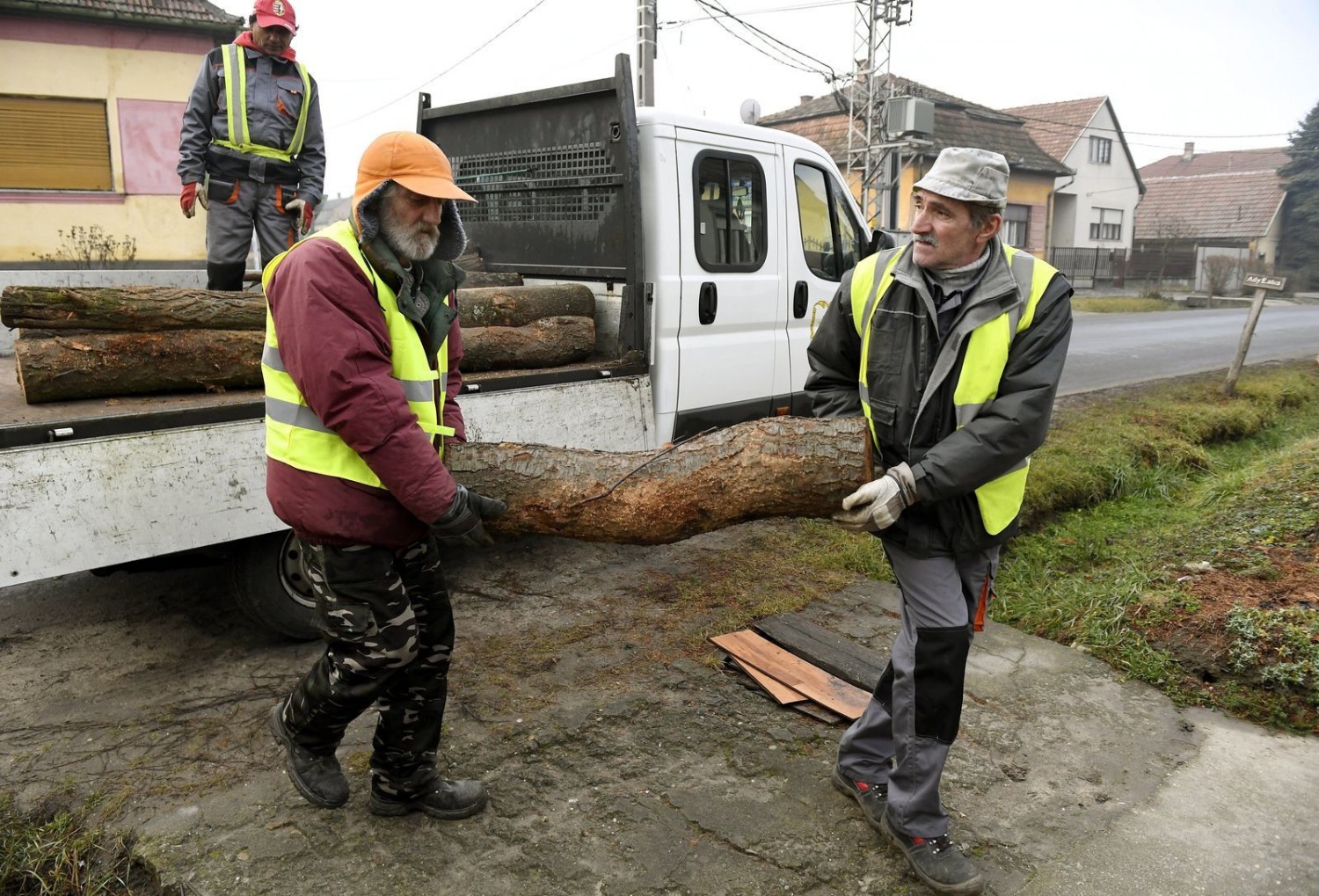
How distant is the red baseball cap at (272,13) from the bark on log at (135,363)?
1.73 m

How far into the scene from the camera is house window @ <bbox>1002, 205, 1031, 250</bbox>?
37.4 metres

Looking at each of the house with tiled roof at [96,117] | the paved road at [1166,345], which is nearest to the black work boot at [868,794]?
the paved road at [1166,345]

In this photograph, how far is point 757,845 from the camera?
110 inches

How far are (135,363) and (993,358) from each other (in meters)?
3.09

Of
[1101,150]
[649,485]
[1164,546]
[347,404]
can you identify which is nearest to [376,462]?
[347,404]

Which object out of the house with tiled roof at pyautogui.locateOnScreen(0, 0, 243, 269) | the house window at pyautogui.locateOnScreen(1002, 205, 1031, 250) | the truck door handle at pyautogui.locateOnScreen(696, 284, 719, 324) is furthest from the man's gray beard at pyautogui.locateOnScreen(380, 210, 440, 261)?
the house window at pyautogui.locateOnScreen(1002, 205, 1031, 250)

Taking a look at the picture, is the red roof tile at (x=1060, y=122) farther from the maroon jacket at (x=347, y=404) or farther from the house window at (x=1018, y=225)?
the maroon jacket at (x=347, y=404)

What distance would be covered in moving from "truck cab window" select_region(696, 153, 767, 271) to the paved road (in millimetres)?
6282

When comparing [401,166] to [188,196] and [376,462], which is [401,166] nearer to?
[376,462]

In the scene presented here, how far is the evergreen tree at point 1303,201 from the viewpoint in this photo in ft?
149

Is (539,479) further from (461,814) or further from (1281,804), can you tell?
(1281,804)

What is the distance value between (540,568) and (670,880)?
8.66ft

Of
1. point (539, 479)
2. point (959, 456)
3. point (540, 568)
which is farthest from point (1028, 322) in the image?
point (540, 568)

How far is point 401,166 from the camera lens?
8.16 feet
